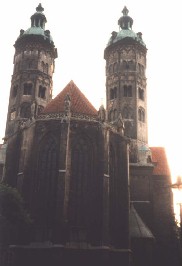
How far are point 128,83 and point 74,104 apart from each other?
29.2 ft

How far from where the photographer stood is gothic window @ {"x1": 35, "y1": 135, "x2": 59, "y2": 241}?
28344 millimetres

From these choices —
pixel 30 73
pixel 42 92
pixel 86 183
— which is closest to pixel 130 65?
pixel 42 92

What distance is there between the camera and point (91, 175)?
29.8 metres

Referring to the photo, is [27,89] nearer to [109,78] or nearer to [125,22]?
[109,78]

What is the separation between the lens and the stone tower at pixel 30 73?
129 feet

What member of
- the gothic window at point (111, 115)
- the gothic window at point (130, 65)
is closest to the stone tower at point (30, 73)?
the gothic window at point (111, 115)

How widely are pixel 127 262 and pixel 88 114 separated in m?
12.2

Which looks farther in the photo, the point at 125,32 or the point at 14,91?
the point at 125,32

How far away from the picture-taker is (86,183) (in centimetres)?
2959

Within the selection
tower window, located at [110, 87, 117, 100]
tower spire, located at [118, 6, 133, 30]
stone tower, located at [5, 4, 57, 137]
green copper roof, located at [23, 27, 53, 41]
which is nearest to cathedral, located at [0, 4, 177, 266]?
stone tower, located at [5, 4, 57, 137]

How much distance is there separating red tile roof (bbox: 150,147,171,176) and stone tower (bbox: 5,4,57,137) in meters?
13.3

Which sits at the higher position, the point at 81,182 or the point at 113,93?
the point at 113,93

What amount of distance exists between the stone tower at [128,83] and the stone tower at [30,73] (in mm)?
Result: 6701

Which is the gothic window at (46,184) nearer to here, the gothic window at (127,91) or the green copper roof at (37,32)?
the gothic window at (127,91)
